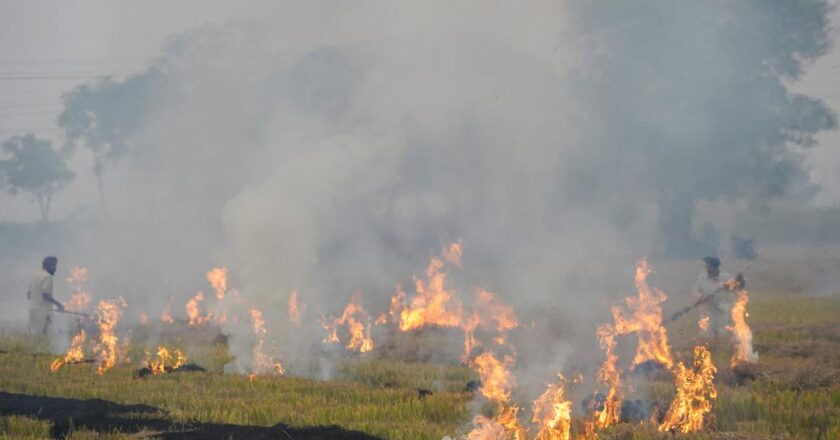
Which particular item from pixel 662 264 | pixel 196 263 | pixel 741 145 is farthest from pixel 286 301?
pixel 741 145

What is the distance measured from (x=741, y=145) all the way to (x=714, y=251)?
5743mm

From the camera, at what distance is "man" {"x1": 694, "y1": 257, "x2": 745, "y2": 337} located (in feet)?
63.9

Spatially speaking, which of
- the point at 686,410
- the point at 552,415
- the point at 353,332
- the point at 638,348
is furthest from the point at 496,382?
the point at 353,332

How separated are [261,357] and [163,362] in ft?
5.80

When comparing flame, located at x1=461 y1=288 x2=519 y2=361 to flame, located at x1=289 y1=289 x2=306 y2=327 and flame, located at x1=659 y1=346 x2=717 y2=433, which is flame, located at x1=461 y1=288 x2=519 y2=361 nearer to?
flame, located at x1=289 y1=289 x2=306 y2=327

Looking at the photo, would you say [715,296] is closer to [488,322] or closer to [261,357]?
[488,322]

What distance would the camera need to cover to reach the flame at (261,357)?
59.5 ft

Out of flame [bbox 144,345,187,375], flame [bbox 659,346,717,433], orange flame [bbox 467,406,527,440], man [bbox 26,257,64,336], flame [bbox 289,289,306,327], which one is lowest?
orange flame [bbox 467,406,527,440]

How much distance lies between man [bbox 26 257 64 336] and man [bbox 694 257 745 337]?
582 inches

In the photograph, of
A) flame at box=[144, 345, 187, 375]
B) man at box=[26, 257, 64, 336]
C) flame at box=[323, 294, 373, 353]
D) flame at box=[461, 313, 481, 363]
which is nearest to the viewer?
flame at box=[144, 345, 187, 375]

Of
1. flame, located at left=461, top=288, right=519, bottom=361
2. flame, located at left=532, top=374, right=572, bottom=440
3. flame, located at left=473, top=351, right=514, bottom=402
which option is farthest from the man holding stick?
flame, located at left=532, top=374, right=572, bottom=440

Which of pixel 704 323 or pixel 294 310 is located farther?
pixel 704 323

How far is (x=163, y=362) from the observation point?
17828 mm

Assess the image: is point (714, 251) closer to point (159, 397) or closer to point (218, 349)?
point (218, 349)
